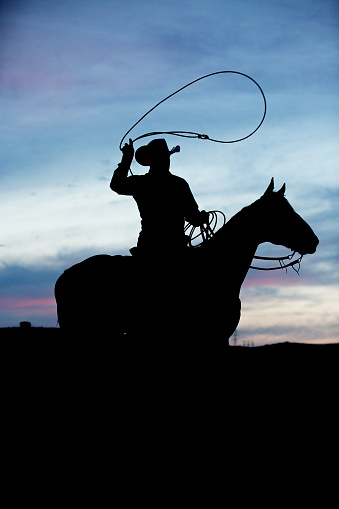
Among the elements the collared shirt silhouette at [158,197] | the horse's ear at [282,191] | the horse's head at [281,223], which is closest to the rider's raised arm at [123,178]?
the collared shirt silhouette at [158,197]

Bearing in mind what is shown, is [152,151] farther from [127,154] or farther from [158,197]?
[158,197]

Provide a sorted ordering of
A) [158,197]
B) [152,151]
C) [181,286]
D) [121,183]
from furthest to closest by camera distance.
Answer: [152,151], [121,183], [158,197], [181,286]

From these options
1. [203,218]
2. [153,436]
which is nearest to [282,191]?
[203,218]

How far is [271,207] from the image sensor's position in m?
6.39

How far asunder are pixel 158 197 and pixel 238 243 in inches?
44.5

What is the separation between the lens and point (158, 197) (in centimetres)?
657

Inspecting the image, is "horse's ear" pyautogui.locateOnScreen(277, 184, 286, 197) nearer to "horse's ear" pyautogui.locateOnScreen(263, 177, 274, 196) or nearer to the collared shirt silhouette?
"horse's ear" pyautogui.locateOnScreen(263, 177, 274, 196)

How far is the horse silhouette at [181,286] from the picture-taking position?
19.7 ft

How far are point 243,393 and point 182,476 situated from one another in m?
3.17

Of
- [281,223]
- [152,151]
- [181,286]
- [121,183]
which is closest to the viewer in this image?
[181,286]

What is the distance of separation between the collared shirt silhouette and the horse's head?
2.82 ft

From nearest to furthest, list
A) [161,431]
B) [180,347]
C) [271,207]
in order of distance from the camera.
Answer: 1. [161,431]
2. [180,347]
3. [271,207]

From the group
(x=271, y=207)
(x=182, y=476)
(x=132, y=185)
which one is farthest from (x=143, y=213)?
(x=182, y=476)

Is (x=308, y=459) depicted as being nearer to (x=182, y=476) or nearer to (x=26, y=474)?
(x=182, y=476)
